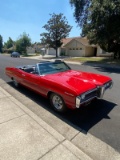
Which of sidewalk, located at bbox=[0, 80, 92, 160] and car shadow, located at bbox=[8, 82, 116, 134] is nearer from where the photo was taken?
sidewalk, located at bbox=[0, 80, 92, 160]

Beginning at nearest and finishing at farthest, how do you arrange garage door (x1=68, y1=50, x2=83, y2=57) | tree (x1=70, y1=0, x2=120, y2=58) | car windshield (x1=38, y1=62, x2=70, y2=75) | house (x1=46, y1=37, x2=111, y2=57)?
1. car windshield (x1=38, y1=62, x2=70, y2=75)
2. tree (x1=70, y1=0, x2=120, y2=58)
3. house (x1=46, y1=37, x2=111, y2=57)
4. garage door (x1=68, y1=50, x2=83, y2=57)

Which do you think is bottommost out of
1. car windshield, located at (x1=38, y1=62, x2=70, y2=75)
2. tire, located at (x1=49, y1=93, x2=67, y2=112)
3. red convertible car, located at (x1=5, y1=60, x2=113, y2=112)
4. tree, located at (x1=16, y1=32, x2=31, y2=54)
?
tire, located at (x1=49, y1=93, x2=67, y2=112)

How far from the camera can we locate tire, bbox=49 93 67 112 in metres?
4.18

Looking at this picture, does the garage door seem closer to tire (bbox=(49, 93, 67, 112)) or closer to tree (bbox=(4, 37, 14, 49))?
tire (bbox=(49, 93, 67, 112))

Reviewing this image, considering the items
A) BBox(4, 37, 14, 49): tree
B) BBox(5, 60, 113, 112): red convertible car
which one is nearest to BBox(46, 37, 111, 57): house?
BBox(5, 60, 113, 112): red convertible car

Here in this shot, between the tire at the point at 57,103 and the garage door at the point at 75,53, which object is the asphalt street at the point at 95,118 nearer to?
the tire at the point at 57,103

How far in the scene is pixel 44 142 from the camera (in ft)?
9.75

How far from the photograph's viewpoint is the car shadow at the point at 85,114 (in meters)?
3.76

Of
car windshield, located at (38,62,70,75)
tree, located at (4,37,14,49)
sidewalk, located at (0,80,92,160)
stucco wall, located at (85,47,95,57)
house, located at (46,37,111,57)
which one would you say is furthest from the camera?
tree, located at (4,37,14,49)

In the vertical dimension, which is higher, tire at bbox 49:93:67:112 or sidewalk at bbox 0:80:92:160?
tire at bbox 49:93:67:112

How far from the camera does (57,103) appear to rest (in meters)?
4.40

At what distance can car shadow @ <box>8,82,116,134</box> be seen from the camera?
3.76 metres

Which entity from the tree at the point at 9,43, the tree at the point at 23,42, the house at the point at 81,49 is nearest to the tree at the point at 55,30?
the house at the point at 81,49

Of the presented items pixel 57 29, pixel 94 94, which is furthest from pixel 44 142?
pixel 57 29
